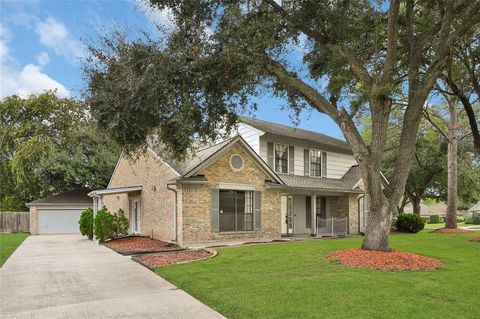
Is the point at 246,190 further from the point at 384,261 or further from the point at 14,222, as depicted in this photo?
the point at 14,222

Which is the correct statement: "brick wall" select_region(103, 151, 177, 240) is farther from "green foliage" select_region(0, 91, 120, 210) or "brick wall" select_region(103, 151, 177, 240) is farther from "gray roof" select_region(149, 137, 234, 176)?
"green foliage" select_region(0, 91, 120, 210)

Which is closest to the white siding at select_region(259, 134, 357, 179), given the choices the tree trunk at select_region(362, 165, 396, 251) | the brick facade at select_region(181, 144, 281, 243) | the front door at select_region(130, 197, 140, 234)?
the brick facade at select_region(181, 144, 281, 243)

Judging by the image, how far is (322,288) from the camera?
8.09 m

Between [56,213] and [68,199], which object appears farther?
[68,199]

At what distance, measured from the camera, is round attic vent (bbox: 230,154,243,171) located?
1880 centimetres

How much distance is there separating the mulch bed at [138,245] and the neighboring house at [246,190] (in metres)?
0.54

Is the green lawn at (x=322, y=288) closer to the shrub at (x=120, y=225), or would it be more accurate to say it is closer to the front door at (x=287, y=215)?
the shrub at (x=120, y=225)

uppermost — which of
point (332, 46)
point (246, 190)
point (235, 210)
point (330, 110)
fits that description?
point (332, 46)

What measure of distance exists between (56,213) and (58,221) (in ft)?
2.07

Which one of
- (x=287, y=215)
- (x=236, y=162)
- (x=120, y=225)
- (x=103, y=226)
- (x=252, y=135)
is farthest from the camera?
(x=287, y=215)

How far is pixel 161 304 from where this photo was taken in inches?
297

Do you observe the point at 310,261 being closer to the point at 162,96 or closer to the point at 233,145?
the point at 162,96

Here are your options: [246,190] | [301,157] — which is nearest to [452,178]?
[301,157]

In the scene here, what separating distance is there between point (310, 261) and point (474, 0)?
→ 8.59 metres
